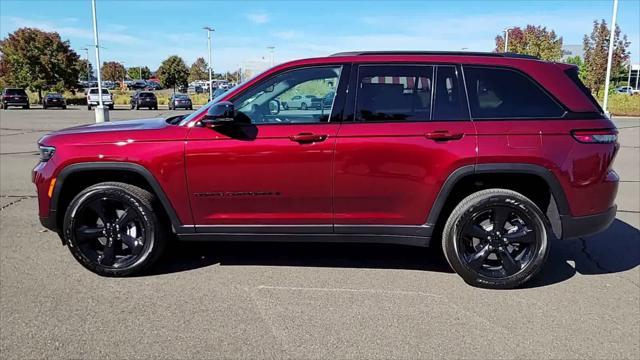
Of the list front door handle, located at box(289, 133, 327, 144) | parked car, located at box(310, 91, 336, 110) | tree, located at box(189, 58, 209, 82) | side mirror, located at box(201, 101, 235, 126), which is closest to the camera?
side mirror, located at box(201, 101, 235, 126)

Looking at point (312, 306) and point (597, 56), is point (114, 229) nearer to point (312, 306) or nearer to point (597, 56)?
point (312, 306)

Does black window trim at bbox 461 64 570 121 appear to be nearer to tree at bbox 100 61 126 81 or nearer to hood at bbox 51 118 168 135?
hood at bbox 51 118 168 135

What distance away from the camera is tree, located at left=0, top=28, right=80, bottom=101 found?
162 feet

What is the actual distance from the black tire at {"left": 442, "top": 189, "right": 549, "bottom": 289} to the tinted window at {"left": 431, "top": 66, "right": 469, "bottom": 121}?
26.2 inches

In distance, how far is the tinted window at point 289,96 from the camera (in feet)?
13.2

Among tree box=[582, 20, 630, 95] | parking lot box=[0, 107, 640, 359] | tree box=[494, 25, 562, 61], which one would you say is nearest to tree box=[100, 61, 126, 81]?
tree box=[494, 25, 562, 61]

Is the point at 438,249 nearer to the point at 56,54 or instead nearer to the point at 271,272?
the point at 271,272

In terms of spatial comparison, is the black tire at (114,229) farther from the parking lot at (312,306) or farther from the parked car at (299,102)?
the parked car at (299,102)

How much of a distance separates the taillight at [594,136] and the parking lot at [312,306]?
119cm

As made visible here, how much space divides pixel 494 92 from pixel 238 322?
8.58 feet

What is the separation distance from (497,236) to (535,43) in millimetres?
42402

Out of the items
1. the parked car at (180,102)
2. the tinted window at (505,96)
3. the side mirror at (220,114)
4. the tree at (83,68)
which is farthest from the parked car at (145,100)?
the tinted window at (505,96)

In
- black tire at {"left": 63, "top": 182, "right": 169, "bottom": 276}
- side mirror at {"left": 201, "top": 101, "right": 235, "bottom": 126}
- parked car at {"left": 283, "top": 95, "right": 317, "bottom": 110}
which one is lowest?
black tire at {"left": 63, "top": 182, "right": 169, "bottom": 276}

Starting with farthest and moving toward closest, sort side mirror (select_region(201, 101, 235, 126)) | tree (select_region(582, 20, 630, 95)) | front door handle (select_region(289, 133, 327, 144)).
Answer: tree (select_region(582, 20, 630, 95)) < front door handle (select_region(289, 133, 327, 144)) < side mirror (select_region(201, 101, 235, 126))
